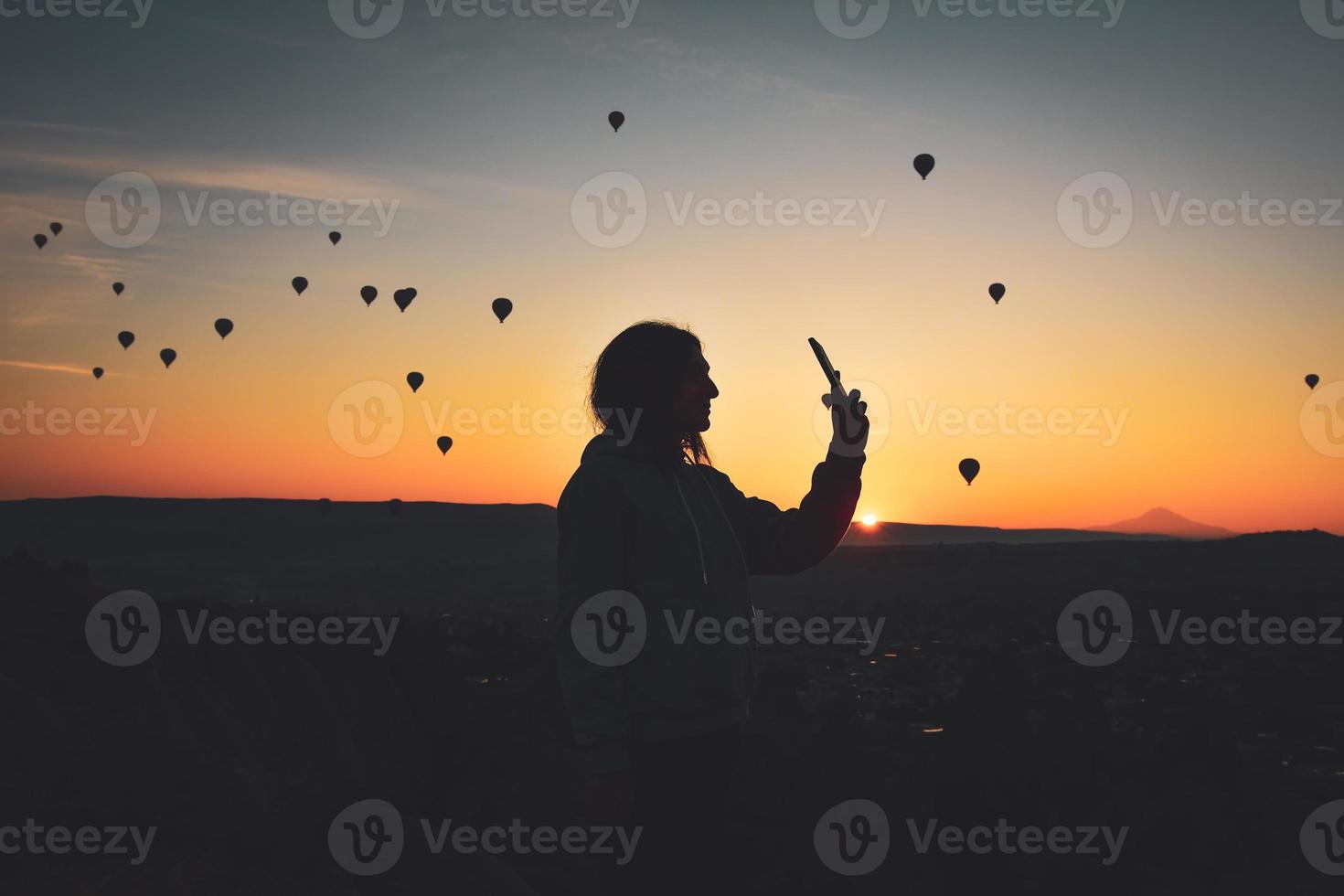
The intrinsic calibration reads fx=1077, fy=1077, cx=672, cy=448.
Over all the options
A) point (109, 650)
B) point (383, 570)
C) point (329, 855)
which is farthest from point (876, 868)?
point (383, 570)

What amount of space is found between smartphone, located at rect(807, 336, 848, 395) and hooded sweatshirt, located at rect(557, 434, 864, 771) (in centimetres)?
26

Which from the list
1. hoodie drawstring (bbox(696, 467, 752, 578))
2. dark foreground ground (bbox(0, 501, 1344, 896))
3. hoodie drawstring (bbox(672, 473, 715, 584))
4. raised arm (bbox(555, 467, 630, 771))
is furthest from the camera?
dark foreground ground (bbox(0, 501, 1344, 896))

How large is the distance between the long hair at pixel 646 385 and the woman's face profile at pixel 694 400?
0.6 inches

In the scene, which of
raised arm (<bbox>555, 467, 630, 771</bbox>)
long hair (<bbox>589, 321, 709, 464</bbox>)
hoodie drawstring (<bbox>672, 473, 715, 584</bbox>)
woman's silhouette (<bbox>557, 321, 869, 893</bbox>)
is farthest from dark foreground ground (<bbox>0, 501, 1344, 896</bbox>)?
long hair (<bbox>589, 321, 709, 464</bbox>)

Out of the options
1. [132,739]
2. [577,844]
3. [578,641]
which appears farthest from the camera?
[577,844]

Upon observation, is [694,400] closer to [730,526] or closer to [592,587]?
[730,526]

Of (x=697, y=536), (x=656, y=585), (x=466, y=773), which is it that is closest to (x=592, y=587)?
(x=656, y=585)

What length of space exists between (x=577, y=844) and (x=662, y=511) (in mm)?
3963

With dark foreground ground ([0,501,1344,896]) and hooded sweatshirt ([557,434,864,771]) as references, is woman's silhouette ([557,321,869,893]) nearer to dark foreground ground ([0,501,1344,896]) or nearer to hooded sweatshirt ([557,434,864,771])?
hooded sweatshirt ([557,434,864,771])

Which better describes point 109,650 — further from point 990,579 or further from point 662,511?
point 990,579

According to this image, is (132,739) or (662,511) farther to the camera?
(132,739)

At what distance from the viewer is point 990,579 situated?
60.8 m

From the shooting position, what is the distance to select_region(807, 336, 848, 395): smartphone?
3850mm

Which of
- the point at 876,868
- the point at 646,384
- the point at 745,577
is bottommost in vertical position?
the point at 876,868
